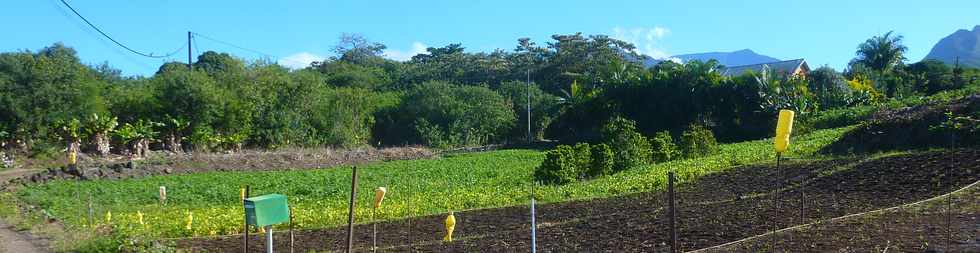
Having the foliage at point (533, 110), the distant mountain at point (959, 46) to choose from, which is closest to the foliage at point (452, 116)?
the foliage at point (533, 110)

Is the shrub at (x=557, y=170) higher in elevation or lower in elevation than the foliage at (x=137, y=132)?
lower

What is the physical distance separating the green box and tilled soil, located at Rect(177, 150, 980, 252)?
2410 mm

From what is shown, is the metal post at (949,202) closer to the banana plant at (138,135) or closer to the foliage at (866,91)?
the foliage at (866,91)

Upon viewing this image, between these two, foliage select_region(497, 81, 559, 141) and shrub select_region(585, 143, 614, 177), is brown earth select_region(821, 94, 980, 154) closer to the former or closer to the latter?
shrub select_region(585, 143, 614, 177)

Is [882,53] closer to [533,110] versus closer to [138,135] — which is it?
[533,110]

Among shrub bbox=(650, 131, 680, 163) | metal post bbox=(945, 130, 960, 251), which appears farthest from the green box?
shrub bbox=(650, 131, 680, 163)

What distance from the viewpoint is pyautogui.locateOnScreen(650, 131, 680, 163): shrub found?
2362 centimetres

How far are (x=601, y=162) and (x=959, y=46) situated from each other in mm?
124734

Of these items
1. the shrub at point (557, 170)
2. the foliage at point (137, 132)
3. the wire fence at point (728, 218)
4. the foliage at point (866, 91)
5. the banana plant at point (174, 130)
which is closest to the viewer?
→ the wire fence at point (728, 218)

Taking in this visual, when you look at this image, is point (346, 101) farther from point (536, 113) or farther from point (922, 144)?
point (922, 144)

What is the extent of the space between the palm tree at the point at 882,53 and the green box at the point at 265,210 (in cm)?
5533

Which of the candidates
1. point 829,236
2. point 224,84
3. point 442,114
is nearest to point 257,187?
point 829,236

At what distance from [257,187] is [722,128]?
25.9 metres

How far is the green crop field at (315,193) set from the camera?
12648mm
